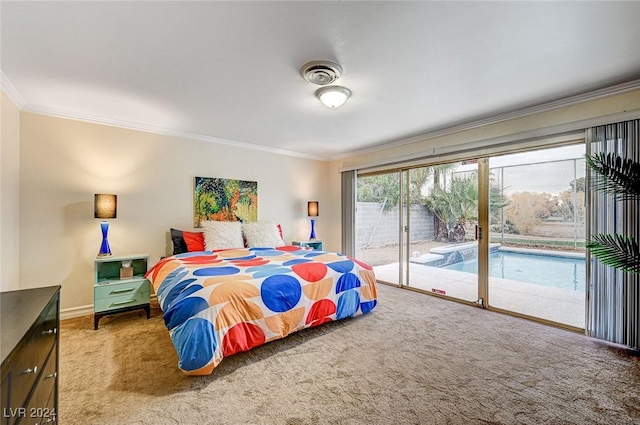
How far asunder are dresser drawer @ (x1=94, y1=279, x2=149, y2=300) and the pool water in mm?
4176

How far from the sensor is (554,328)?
2.97m

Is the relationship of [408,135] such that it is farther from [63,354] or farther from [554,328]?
[63,354]

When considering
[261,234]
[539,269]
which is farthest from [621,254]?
[261,234]

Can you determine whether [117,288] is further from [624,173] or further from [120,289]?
[624,173]

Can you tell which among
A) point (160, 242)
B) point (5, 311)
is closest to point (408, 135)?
point (160, 242)

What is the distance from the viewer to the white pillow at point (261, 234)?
13.5 feet

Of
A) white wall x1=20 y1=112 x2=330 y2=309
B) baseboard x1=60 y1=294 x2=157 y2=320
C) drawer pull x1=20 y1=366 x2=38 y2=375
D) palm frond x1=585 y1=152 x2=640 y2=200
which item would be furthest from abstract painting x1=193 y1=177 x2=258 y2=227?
palm frond x1=585 y1=152 x2=640 y2=200

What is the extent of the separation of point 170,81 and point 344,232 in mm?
3834

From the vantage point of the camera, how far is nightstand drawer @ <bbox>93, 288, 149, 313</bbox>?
9.78 feet

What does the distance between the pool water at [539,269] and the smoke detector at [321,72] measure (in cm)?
297

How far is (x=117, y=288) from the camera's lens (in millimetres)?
3084

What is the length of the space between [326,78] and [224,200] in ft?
8.97

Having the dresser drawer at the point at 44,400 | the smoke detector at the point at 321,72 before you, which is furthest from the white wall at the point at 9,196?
the smoke detector at the point at 321,72

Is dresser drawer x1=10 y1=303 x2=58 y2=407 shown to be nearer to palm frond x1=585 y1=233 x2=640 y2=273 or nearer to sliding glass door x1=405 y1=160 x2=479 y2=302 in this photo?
palm frond x1=585 y1=233 x2=640 y2=273
